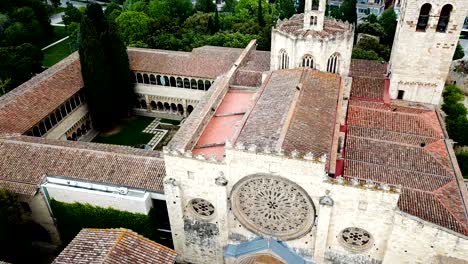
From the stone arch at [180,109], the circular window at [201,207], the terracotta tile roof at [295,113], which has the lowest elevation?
the stone arch at [180,109]

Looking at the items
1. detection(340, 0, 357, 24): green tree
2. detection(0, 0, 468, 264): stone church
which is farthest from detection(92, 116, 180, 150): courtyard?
detection(340, 0, 357, 24): green tree

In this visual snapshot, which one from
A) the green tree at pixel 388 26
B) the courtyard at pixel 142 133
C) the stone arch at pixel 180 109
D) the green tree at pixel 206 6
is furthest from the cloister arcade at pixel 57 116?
the green tree at pixel 388 26

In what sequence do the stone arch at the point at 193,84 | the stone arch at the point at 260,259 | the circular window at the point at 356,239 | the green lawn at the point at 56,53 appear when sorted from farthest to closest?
the green lawn at the point at 56,53
the stone arch at the point at 193,84
the stone arch at the point at 260,259
the circular window at the point at 356,239

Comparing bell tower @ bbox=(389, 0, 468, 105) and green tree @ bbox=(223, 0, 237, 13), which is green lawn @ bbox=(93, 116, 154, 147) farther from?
green tree @ bbox=(223, 0, 237, 13)

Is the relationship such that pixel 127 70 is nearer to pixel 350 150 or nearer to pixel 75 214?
pixel 75 214

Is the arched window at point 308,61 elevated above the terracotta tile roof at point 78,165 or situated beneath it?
elevated above

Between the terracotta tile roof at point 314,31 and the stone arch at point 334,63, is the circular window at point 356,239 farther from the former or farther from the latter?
the terracotta tile roof at point 314,31

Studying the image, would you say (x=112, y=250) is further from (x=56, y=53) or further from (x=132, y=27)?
(x=56, y=53)
